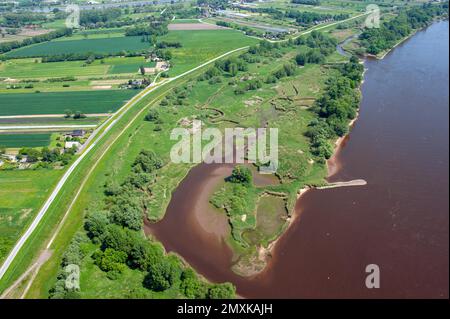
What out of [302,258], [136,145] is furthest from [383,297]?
[136,145]

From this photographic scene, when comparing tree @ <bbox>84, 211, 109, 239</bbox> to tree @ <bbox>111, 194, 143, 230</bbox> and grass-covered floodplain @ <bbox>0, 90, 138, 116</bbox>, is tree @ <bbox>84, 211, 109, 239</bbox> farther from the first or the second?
grass-covered floodplain @ <bbox>0, 90, 138, 116</bbox>

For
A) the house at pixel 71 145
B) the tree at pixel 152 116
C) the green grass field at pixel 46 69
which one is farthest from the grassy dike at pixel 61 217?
the green grass field at pixel 46 69

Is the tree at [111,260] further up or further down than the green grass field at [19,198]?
further down

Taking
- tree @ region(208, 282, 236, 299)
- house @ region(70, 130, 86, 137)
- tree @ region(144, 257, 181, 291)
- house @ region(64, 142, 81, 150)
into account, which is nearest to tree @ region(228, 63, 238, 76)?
house @ region(70, 130, 86, 137)

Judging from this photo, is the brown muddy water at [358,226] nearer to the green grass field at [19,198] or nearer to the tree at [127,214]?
the tree at [127,214]

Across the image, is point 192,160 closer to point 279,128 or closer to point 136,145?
point 136,145

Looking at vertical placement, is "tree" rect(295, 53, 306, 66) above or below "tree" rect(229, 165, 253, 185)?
above
